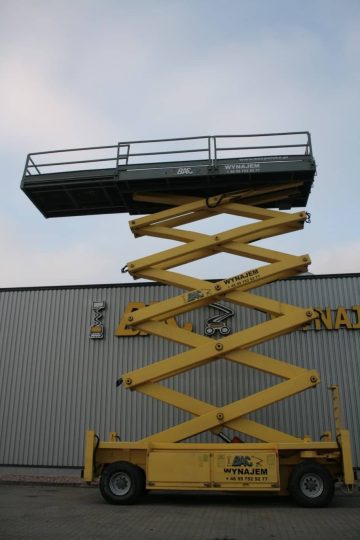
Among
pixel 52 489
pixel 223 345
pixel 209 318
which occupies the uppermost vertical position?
pixel 209 318

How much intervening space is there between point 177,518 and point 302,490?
8.92ft

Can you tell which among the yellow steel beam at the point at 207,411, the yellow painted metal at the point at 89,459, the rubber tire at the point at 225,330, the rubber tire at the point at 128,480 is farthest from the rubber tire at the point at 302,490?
the rubber tire at the point at 225,330

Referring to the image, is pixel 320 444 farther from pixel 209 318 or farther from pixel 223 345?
pixel 209 318

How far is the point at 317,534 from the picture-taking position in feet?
24.4

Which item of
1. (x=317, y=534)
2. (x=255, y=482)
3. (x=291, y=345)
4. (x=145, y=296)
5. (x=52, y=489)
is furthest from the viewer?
(x=145, y=296)

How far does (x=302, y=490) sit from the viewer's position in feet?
31.9

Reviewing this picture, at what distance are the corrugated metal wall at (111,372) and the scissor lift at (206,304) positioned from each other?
7.31 ft

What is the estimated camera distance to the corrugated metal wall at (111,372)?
15031mm

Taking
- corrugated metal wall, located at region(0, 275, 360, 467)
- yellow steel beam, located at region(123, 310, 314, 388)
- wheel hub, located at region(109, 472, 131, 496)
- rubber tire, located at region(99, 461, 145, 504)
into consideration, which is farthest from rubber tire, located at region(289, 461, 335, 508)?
corrugated metal wall, located at region(0, 275, 360, 467)

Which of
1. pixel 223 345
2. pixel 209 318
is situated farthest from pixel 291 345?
pixel 223 345

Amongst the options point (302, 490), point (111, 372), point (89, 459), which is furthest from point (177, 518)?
point (111, 372)

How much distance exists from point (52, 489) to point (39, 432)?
2889mm

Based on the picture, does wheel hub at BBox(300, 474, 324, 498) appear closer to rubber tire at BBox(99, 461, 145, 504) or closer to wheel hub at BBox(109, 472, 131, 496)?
rubber tire at BBox(99, 461, 145, 504)

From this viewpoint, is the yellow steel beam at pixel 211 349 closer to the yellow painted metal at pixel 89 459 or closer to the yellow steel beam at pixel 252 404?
the yellow steel beam at pixel 252 404
